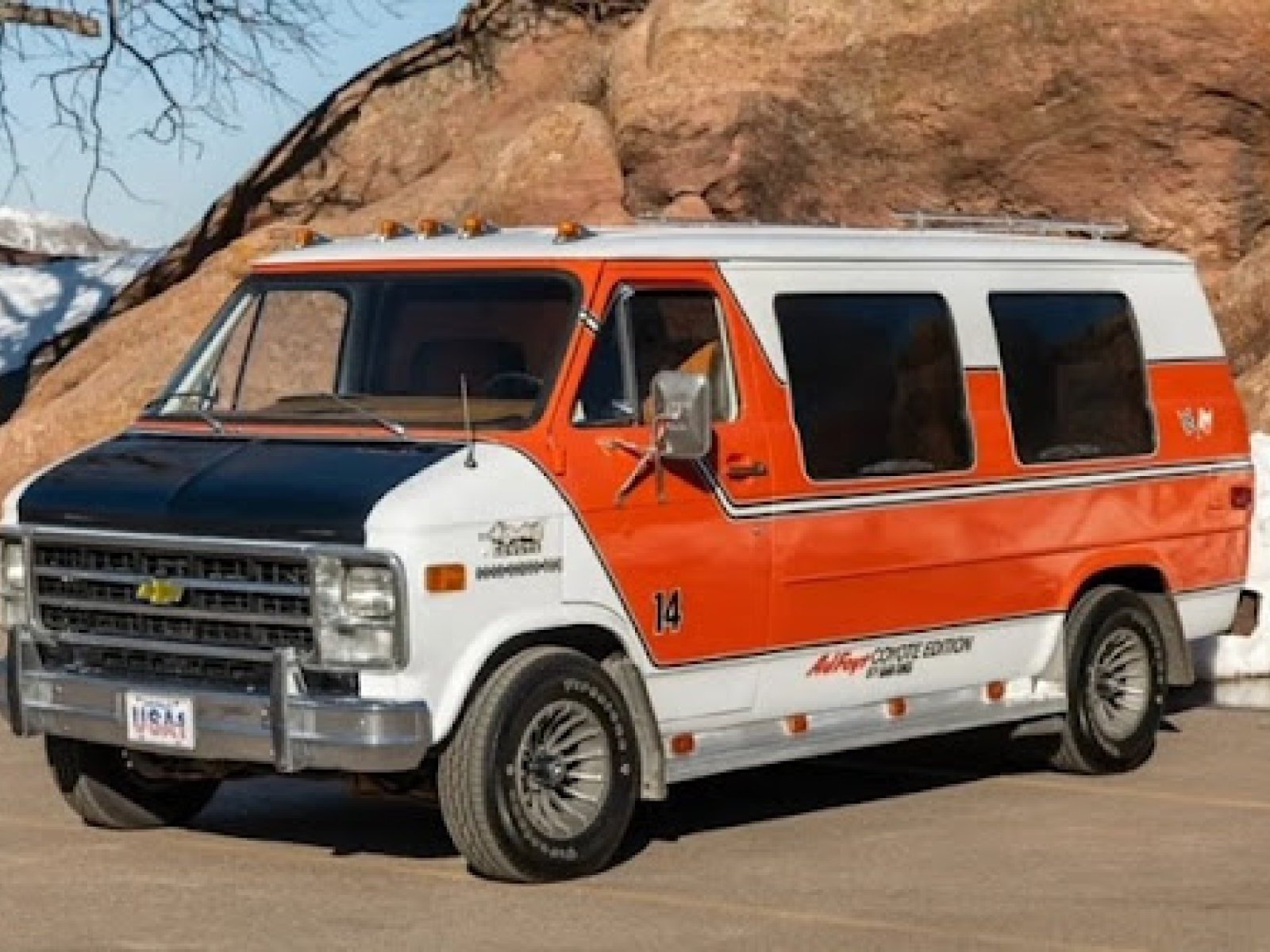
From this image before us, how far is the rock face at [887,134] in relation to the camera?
818 inches

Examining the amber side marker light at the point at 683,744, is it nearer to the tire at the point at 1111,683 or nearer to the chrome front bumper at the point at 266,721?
the chrome front bumper at the point at 266,721

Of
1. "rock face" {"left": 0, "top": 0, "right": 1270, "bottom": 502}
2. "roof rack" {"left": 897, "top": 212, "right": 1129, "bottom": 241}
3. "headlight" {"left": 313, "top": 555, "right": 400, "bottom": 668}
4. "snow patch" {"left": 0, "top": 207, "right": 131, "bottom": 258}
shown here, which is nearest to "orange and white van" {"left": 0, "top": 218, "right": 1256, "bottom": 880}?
"headlight" {"left": 313, "top": 555, "right": 400, "bottom": 668}

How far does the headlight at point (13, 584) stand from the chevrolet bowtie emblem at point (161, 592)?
565 millimetres

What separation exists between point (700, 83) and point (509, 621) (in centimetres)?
1218

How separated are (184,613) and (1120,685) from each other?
4.21m

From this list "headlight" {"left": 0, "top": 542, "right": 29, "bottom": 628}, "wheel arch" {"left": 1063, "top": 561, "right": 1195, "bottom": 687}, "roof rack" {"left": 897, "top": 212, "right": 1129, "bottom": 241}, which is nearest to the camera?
"headlight" {"left": 0, "top": 542, "right": 29, "bottom": 628}

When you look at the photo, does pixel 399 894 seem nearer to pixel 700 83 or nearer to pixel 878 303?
pixel 878 303

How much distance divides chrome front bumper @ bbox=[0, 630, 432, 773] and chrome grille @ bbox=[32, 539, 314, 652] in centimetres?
15

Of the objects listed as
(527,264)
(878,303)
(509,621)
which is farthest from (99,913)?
(878,303)

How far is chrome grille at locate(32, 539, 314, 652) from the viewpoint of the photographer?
9586mm

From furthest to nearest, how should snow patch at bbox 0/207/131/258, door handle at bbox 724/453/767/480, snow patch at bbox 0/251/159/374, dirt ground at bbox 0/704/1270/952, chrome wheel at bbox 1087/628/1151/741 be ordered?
snow patch at bbox 0/207/131/258 < snow patch at bbox 0/251/159/374 < chrome wheel at bbox 1087/628/1151/741 < door handle at bbox 724/453/767/480 < dirt ground at bbox 0/704/1270/952

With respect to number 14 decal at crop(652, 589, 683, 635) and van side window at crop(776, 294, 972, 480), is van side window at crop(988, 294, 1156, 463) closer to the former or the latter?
van side window at crop(776, 294, 972, 480)

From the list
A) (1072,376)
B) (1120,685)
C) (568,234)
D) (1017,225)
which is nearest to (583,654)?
(568,234)

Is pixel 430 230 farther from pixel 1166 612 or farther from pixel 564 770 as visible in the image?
pixel 1166 612
